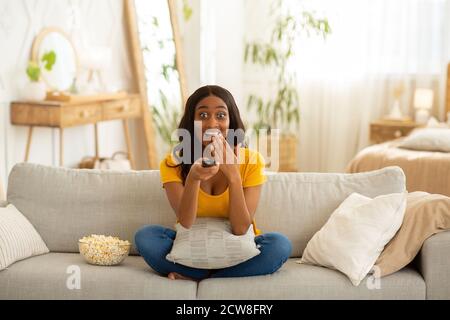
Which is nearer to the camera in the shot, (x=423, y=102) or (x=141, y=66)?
(x=141, y=66)

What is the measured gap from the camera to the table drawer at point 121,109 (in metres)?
4.75

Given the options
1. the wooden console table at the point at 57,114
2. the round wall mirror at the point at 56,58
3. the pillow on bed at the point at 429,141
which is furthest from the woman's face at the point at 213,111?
the pillow on bed at the point at 429,141

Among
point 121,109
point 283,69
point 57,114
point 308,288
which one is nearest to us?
point 308,288

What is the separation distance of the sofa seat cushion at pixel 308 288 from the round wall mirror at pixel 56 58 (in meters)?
2.31

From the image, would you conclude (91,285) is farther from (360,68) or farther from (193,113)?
(360,68)

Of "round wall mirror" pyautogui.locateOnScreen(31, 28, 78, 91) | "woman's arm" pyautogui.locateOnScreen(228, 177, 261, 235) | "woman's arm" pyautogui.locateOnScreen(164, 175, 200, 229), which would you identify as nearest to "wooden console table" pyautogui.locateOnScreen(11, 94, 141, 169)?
"round wall mirror" pyautogui.locateOnScreen(31, 28, 78, 91)

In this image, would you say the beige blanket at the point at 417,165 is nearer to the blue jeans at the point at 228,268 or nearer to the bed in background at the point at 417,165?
the bed in background at the point at 417,165

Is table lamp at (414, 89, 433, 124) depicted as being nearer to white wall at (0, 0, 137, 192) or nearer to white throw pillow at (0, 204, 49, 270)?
white wall at (0, 0, 137, 192)

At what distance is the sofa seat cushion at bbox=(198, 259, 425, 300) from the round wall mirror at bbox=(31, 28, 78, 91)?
231 centimetres

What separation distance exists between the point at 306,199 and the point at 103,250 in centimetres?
81

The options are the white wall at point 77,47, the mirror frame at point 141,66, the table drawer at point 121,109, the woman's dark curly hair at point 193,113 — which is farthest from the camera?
the mirror frame at point 141,66

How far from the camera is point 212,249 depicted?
2553 millimetres

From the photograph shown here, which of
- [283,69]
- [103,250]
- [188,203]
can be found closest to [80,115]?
[103,250]
